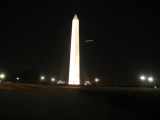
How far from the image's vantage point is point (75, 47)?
128 ft

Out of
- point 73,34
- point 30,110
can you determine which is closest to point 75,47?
point 73,34

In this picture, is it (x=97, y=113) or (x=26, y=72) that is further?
(x=26, y=72)

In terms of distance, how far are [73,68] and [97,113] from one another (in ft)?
92.0

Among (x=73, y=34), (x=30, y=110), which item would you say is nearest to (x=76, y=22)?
(x=73, y=34)

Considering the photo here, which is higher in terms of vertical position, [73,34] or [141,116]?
[73,34]

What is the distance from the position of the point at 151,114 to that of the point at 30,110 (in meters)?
5.00

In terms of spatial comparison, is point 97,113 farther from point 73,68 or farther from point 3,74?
point 3,74

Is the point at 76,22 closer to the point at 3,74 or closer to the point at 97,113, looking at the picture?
the point at 97,113

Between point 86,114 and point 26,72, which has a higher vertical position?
point 26,72

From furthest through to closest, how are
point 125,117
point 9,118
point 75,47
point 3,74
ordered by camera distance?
point 3,74 → point 75,47 → point 125,117 → point 9,118

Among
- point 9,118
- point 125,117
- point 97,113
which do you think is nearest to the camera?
point 9,118

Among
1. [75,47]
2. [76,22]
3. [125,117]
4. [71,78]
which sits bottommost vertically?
[125,117]

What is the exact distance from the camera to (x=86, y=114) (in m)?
10.8

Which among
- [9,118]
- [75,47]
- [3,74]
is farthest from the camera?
[3,74]
